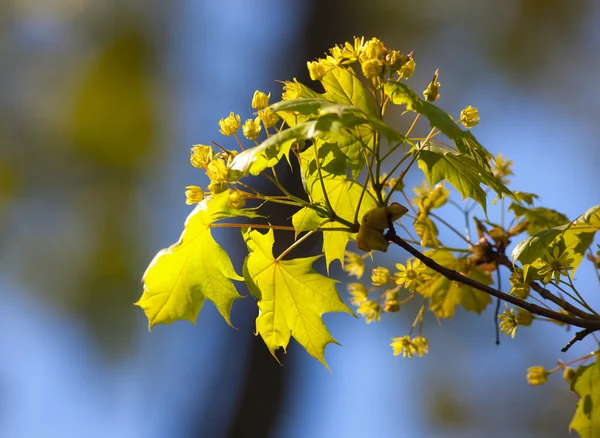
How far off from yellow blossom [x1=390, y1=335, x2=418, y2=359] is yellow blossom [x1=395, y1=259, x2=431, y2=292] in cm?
15

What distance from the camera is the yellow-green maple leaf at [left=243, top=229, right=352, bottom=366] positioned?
4.10 feet

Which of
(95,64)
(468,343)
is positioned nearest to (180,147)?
(95,64)

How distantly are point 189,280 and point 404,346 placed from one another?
0.48m

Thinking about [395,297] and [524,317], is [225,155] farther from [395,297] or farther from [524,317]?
[524,317]

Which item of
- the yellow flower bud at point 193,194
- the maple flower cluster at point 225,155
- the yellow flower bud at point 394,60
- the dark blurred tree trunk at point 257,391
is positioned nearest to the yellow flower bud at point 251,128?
the maple flower cluster at point 225,155

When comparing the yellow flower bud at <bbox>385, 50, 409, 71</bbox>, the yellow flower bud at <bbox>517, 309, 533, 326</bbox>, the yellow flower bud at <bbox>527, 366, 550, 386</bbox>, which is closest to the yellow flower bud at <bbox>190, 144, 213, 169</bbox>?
the yellow flower bud at <bbox>385, 50, 409, 71</bbox>

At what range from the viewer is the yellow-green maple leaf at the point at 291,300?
1.25 metres

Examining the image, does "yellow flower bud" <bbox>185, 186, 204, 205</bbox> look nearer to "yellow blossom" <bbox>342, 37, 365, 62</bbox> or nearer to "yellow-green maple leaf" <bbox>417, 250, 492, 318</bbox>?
"yellow blossom" <bbox>342, 37, 365, 62</bbox>

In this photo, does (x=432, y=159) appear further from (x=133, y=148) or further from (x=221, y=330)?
(x=133, y=148)

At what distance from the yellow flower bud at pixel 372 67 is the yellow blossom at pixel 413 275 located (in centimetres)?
38

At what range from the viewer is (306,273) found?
1.27 m

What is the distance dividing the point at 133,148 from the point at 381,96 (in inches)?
179

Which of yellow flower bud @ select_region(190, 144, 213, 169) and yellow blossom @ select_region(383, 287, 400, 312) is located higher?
yellow flower bud @ select_region(190, 144, 213, 169)

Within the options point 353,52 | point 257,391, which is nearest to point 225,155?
point 353,52
